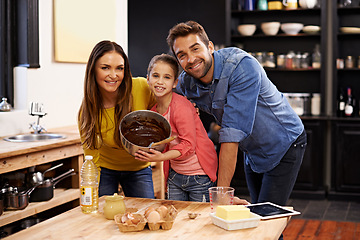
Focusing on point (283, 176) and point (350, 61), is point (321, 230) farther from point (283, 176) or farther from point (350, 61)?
point (350, 61)

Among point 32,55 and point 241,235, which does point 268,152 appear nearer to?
point 241,235

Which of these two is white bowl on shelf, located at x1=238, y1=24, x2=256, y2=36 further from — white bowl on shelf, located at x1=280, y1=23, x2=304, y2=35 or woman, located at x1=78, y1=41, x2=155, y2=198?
woman, located at x1=78, y1=41, x2=155, y2=198

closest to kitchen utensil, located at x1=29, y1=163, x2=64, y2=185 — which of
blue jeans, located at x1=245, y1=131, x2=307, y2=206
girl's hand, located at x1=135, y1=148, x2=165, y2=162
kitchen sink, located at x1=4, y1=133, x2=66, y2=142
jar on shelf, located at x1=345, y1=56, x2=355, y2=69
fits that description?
kitchen sink, located at x1=4, y1=133, x2=66, y2=142

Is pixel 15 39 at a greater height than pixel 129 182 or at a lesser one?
greater

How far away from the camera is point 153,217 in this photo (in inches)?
76.0

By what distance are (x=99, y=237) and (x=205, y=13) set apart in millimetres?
4878

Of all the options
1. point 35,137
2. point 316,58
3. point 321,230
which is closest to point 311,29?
point 316,58

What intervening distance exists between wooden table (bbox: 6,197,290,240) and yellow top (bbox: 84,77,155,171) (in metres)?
0.57

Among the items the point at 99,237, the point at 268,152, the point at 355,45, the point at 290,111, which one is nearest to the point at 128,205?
the point at 99,237

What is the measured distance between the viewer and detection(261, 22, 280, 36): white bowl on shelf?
19.0 ft

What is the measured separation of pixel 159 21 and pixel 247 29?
1.29 m

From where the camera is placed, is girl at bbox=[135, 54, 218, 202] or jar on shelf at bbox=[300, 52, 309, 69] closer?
girl at bbox=[135, 54, 218, 202]

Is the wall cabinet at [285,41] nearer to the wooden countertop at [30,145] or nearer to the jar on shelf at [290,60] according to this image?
the jar on shelf at [290,60]

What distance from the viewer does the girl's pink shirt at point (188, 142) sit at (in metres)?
2.51
